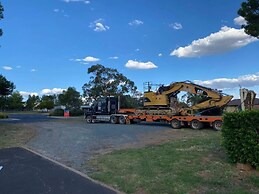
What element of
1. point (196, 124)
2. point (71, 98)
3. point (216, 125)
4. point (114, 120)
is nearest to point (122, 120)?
Result: point (114, 120)

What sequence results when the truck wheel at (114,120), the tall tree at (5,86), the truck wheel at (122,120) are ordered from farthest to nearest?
1. the truck wheel at (114,120)
2. the truck wheel at (122,120)
3. the tall tree at (5,86)

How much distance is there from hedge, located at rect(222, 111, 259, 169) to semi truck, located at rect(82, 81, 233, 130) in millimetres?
13877

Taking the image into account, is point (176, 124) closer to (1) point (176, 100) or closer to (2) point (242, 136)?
(1) point (176, 100)

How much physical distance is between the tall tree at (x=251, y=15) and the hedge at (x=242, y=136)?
12895 millimetres

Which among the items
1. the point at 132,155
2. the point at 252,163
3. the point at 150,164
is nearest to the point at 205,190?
the point at 252,163

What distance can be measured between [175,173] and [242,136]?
80.7 inches

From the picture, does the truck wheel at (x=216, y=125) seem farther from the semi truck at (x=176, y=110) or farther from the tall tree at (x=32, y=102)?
the tall tree at (x=32, y=102)

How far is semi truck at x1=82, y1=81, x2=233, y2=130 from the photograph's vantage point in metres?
→ 23.9

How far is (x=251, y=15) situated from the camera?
19531mm

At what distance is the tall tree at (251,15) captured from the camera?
19.2m

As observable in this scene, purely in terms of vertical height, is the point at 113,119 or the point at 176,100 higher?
the point at 176,100

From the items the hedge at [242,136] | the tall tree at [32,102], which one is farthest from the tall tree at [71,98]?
the hedge at [242,136]

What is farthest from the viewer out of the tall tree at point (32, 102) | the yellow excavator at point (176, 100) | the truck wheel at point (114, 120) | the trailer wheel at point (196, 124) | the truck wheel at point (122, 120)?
the tall tree at point (32, 102)

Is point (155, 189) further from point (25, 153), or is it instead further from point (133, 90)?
point (133, 90)
